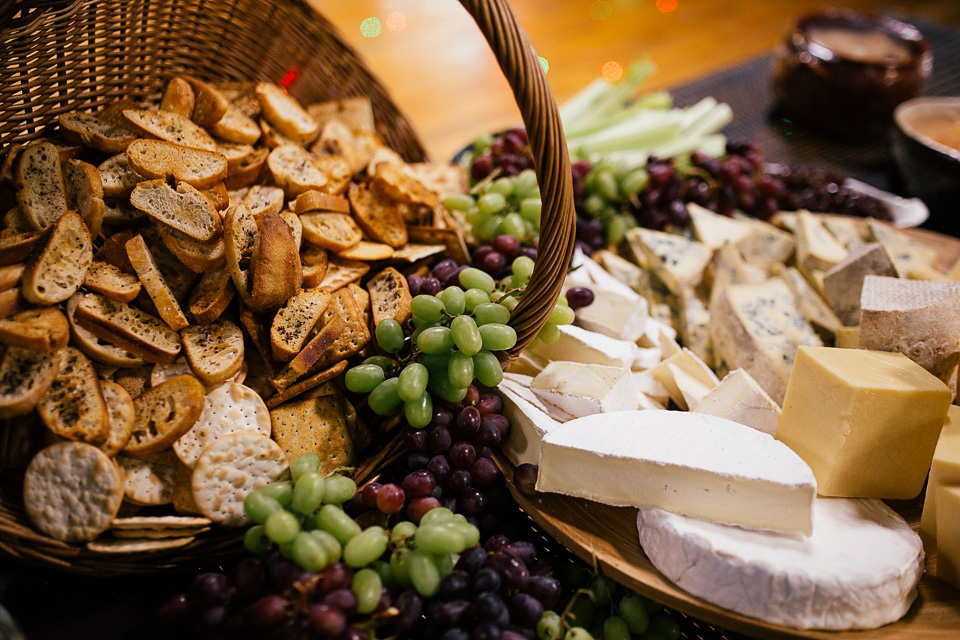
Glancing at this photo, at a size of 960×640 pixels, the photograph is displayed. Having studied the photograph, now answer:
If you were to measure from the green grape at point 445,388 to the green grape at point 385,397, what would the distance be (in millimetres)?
53

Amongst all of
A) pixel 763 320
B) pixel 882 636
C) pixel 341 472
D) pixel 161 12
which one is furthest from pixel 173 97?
pixel 882 636

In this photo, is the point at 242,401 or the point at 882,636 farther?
the point at 242,401

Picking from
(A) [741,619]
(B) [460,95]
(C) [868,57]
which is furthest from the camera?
(B) [460,95]

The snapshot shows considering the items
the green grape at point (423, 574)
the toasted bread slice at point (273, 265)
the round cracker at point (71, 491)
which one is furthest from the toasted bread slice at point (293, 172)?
the green grape at point (423, 574)

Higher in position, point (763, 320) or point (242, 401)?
point (242, 401)

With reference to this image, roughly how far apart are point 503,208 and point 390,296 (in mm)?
319

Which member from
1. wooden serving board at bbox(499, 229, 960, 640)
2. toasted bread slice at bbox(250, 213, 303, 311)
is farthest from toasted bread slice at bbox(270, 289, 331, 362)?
wooden serving board at bbox(499, 229, 960, 640)

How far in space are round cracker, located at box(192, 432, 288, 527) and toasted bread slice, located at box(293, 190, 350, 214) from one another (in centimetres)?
36

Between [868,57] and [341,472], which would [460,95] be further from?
[341,472]

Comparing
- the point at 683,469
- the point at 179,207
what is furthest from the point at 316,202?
the point at 683,469

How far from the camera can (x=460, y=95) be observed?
2.41m

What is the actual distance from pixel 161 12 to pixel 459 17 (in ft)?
6.93

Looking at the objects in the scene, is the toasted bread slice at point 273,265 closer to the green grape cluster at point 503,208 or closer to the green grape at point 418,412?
the green grape at point 418,412

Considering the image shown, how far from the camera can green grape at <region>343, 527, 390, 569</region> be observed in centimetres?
67
